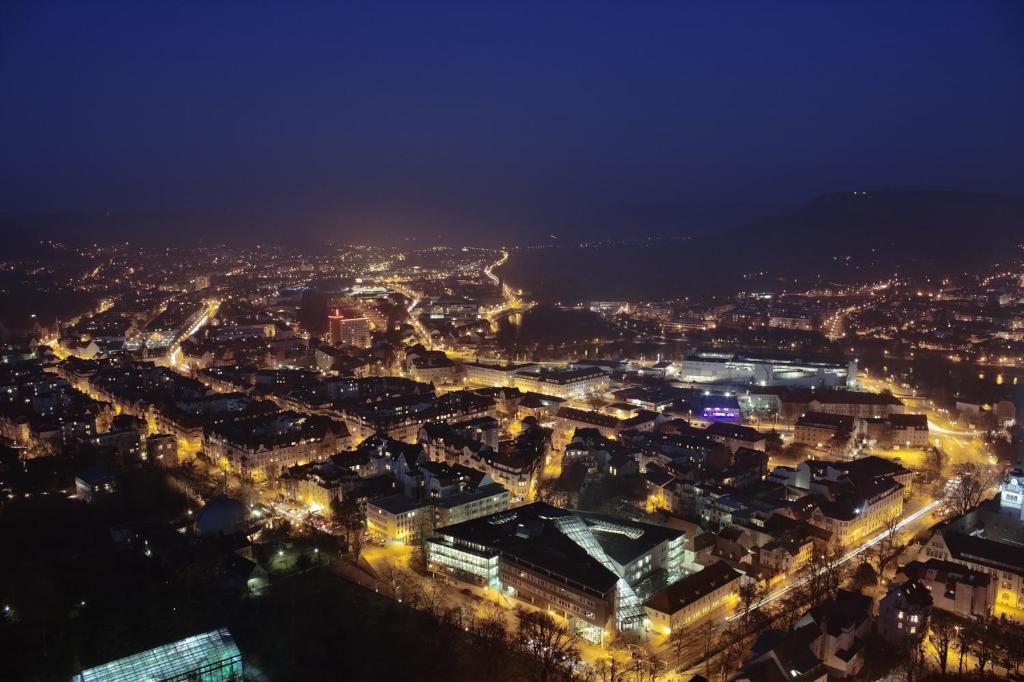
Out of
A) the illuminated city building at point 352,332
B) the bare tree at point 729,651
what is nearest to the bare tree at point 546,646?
the bare tree at point 729,651

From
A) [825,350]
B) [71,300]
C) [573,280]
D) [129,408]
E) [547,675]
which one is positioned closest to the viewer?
[547,675]

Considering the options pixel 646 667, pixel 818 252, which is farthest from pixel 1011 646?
pixel 818 252

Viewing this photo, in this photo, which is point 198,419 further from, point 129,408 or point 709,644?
point 709,644

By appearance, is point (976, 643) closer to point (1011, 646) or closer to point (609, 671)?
point (1011, 646)

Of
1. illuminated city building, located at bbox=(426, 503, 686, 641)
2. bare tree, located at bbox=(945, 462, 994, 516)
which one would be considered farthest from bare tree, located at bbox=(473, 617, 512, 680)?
bare tree, located at bbox=(945, 462, 994, 516)

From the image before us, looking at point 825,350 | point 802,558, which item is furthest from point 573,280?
point 802,558

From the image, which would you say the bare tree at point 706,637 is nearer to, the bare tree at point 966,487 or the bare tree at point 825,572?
the bare tree at point 825,572

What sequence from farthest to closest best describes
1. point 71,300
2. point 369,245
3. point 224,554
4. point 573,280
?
point 369,245
point 573,280
point 71,300
point 224,554
